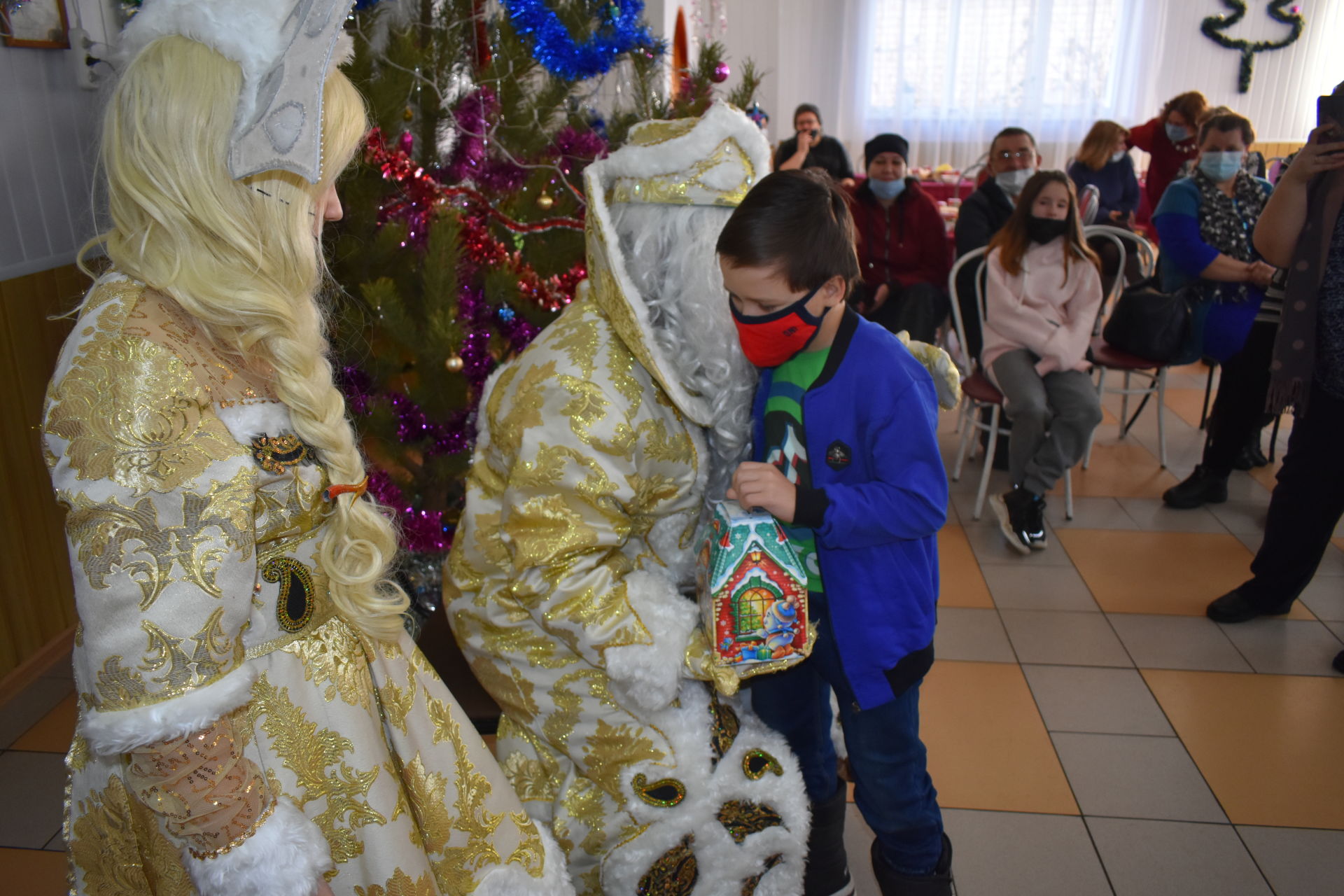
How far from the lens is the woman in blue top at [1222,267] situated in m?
3.58

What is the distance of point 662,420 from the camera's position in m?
1.42

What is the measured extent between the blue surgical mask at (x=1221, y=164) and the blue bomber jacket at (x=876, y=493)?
119 inches

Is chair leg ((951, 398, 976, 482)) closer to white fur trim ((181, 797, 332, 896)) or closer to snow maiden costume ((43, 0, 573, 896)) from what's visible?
snow maiden costume ((43, 0, 573, 896))

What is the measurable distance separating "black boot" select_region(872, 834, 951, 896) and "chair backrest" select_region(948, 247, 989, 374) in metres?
2.50

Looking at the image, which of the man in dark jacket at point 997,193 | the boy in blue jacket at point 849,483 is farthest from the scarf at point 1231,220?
the boy in blue jacket at point 849,483

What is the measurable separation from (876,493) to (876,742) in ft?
1.41

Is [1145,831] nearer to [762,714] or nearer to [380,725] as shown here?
[762,714]

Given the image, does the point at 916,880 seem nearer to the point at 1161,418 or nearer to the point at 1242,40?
the point at 1161,418

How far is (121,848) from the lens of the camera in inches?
39.3

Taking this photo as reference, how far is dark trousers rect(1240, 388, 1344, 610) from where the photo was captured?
2576 mm

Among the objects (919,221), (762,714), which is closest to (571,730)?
(762,714)

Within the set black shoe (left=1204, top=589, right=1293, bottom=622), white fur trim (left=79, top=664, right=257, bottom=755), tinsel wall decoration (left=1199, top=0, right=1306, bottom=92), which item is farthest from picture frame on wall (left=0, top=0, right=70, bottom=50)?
tinsel wall decoration (left=1199, top=0, right=1306, bottom=92)

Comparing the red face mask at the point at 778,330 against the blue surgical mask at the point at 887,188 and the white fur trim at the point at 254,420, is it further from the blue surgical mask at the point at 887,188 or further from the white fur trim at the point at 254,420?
the blue surgical mask at the point at 887,188

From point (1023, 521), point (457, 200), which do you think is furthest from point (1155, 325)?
point (457, 200)
